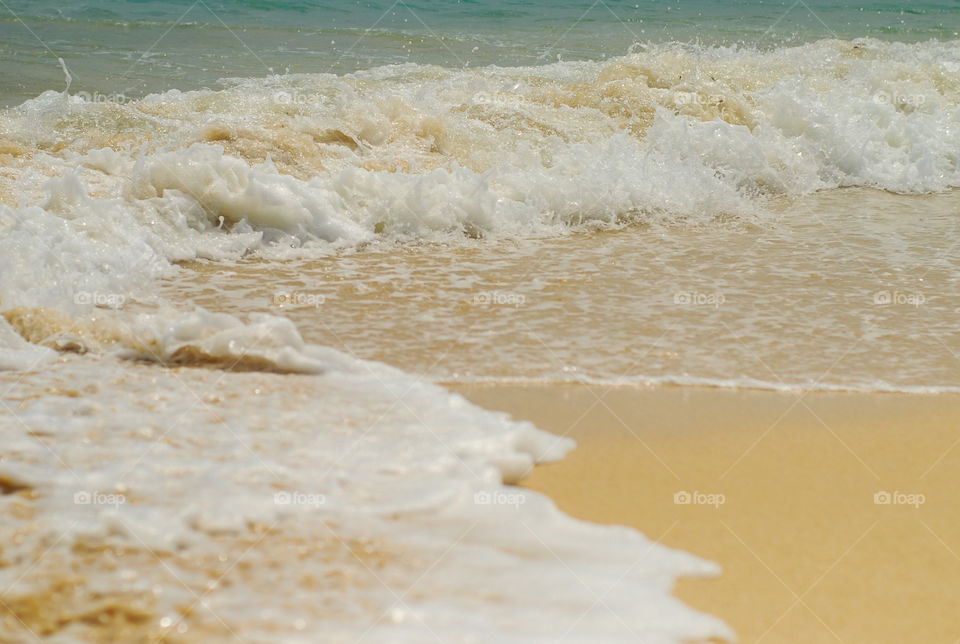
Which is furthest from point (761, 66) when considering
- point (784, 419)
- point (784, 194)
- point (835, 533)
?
point (835, 533)

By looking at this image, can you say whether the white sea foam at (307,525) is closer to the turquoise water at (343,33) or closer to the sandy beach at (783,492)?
the sandy beach at (783,492)

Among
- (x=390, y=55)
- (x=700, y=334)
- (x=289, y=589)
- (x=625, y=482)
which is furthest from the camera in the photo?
(x=390, y=55)

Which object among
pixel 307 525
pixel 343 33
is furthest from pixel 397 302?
pixel 343 33

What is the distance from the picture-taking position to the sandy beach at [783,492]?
2.45 meters

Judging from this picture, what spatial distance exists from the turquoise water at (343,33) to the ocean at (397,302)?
169mm

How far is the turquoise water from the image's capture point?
10766 mm

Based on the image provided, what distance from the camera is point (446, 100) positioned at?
29.6 feet

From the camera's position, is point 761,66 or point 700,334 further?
point 761,66

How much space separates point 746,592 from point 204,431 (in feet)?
5.64

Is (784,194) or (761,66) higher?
(761,66)

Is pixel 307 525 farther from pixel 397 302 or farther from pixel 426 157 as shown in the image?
pixel 426 157

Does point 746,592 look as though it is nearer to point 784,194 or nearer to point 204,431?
point 204,431

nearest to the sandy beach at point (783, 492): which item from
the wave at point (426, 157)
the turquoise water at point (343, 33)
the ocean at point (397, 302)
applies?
the ocean at point (397, 302)

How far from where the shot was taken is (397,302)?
4.76m
